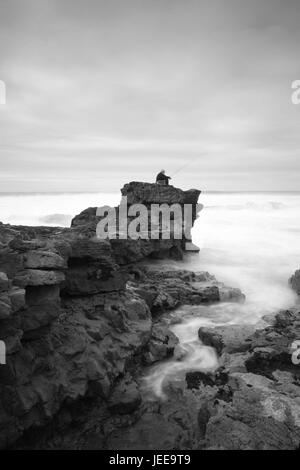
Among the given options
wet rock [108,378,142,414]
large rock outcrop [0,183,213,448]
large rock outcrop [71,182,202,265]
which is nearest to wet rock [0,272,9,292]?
large rock outcrop [0,183,213,448]

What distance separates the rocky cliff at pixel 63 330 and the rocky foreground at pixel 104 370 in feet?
0.09

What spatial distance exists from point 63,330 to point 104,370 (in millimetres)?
1624

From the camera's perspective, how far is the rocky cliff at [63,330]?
7.53 metres

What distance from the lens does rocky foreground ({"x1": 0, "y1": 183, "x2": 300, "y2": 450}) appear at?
7684 millimetres

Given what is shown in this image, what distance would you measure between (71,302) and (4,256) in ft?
11.2

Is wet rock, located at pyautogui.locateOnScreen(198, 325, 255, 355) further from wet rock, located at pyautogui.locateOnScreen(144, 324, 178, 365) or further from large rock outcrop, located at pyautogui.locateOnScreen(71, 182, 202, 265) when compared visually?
large rock outcrop, located at pyautogui.locateOnScreen(71, 182, 202, 265)

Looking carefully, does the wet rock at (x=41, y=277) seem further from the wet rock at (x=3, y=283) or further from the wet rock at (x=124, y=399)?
the wet rock at (x=124, y=399)

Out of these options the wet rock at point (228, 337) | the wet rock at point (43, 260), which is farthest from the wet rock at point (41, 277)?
the wet rock at point (228, 337)

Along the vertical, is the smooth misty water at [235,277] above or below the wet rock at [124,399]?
above

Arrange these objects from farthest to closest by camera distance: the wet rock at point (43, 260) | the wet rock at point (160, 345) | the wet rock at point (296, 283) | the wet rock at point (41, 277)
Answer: the wet rock at point (296, 283), the wet rock at point (160, 345), the wet rock at point (43, 260), the wet rock at point (41, 277)

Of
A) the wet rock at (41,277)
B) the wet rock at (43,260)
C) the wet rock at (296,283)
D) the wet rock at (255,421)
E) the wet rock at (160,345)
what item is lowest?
Answer: the wet rock at (255,421)

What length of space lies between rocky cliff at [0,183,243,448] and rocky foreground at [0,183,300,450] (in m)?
0.03

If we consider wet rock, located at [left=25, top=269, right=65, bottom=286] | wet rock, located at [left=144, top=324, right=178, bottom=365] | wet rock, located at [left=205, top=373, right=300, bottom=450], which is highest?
wet rock, located at [left=25, top=269, right=65, bottom=286]
